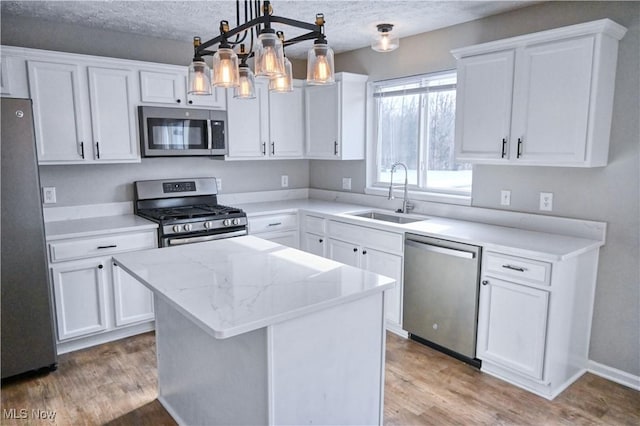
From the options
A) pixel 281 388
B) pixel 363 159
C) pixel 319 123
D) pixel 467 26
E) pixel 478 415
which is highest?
pixel 467 26

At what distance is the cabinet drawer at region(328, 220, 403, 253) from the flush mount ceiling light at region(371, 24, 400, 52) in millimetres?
1394

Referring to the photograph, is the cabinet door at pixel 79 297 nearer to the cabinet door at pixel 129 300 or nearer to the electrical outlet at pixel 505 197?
the cabinet door at pixel 129 300

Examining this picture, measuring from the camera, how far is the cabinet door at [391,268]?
10.8ft

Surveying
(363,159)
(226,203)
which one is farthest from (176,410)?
(363,159)

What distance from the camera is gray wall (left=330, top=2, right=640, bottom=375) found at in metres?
2.59

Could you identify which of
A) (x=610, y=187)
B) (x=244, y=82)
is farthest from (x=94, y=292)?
(x=610, y=187)

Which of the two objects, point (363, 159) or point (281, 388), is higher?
point (363, 159)

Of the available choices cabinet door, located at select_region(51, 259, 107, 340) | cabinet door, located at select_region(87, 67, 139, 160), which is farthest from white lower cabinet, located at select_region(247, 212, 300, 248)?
cabinet door, located at select_region(51, 259, 107, 340)

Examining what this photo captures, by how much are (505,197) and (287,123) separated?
2.19 metres

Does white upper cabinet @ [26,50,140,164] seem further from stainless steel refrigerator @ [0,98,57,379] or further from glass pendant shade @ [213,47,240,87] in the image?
glass pendant shade @ [213,47,240,87]

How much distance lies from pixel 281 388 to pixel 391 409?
108 cm

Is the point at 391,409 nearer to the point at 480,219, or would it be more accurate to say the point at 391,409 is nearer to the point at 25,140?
the point at 480,219

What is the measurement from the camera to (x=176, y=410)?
93.6 inches

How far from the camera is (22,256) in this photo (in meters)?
2.67
